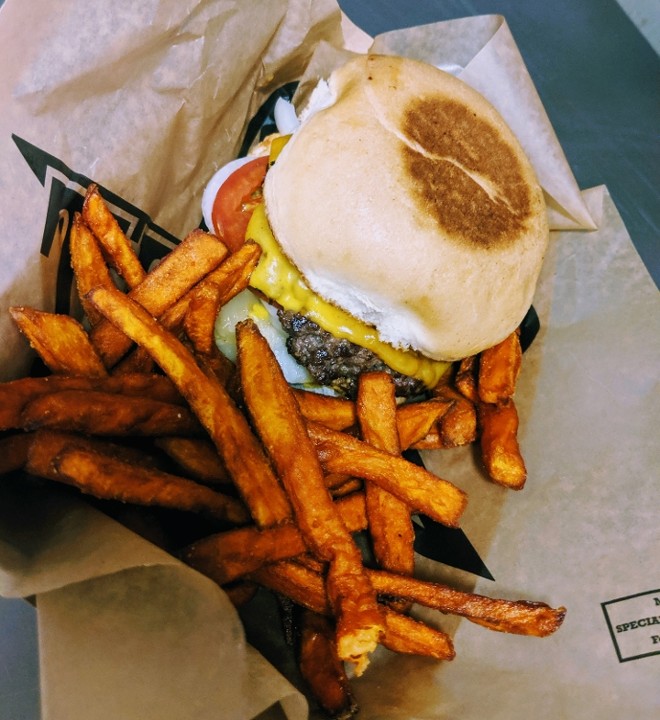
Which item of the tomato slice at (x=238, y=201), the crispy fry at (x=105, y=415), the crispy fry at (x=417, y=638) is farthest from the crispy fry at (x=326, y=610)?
the tomato slice at (x=238, y=201)

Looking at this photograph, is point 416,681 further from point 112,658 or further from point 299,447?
point 112,658

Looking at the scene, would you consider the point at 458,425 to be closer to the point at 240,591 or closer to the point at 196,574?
the point at 240,591

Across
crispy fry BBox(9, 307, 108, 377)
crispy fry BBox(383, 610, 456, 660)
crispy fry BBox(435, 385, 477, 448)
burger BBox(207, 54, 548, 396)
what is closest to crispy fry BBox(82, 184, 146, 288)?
crispy fry BBox(9, 307, 108, 377)

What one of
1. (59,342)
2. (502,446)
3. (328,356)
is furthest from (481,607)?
(59,342)

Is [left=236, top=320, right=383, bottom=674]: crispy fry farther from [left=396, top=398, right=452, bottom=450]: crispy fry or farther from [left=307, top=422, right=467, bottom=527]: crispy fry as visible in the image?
[left=396, top=398, right=452, bottom=450]: crispy fry

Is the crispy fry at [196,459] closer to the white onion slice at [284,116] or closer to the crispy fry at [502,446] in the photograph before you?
the crispy fry at [502,446]

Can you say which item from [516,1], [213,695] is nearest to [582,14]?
[516,1]
